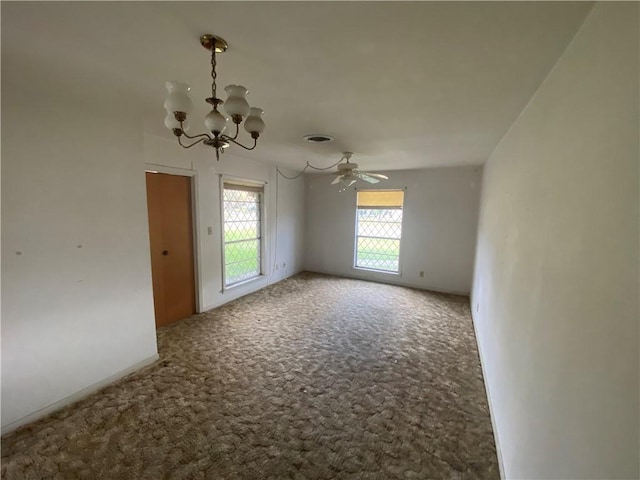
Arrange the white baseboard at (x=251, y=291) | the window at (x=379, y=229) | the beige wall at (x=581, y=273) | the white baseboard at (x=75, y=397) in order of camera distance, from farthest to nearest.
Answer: the window at (x=379, y=229) → the white baseboard at (x=251, y=291) → the white baseboard at (x=75, y=397) → the beige wall at (x=581, y=273)

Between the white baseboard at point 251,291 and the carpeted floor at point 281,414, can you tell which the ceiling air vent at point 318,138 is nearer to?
the carpeted floor at point 281,414

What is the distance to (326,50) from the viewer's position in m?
1.31

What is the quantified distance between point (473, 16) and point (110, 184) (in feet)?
8.16

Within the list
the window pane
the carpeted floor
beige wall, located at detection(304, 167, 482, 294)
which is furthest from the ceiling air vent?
beige wall, located at detection(304, 167, 482, 294)

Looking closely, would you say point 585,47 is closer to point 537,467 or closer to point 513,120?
point 513,120

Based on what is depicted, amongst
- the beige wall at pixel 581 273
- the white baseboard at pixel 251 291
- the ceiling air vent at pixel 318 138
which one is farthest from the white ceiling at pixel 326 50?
the white baseboard at pixel 251 291

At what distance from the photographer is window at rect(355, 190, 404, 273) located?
5367 millimetres

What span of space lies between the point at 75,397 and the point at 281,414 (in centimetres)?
155

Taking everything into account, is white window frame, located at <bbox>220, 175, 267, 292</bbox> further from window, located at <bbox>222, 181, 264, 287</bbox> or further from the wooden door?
the wooden door

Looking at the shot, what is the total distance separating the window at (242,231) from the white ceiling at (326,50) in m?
2.10

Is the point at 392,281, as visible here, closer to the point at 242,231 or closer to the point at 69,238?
the point at 242,231

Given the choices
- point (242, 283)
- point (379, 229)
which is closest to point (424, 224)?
point (379, 229)

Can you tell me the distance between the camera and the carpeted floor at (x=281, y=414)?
1659mm

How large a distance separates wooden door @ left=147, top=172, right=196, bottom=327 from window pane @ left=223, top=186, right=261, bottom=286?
639 mm
